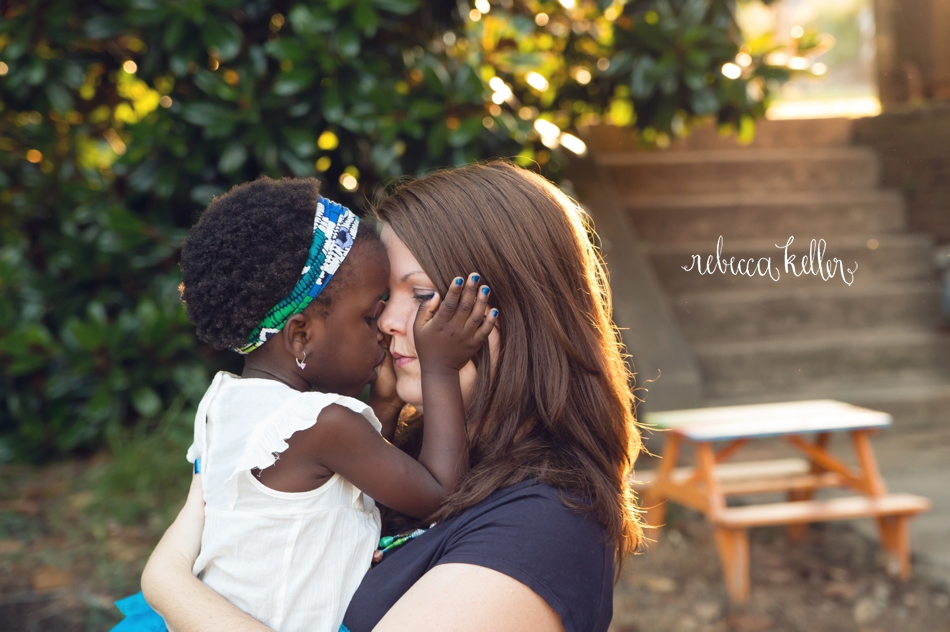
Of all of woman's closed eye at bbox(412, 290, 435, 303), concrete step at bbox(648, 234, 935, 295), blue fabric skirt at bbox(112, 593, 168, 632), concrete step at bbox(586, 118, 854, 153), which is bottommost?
concrete step at bbox(648, 234, 935, 295)

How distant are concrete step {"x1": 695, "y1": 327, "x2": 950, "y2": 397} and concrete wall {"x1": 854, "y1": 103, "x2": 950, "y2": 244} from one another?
3.33ft

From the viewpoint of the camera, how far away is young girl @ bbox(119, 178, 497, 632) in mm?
1621

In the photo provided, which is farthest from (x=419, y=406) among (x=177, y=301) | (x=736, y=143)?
(x=736, y=143)

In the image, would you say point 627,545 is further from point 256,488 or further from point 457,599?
point 256,488

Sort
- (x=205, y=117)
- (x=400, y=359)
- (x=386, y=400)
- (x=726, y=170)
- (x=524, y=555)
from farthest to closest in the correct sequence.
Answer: (x=726, y=170) < (x=205, y=117) < (x=386, y=400) < (x=400, y=359) < (x=524, y=555)

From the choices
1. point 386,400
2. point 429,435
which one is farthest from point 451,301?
point 386,400

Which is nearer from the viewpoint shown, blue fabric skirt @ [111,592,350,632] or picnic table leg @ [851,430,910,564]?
blue fabric skirt @ [111,592,350,632]

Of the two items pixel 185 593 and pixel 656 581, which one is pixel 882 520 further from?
pixel 185 593

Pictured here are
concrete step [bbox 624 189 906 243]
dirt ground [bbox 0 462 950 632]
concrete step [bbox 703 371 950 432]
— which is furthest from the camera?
concrete step [bbox 703 371 950 432]

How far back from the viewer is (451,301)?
1648 mm

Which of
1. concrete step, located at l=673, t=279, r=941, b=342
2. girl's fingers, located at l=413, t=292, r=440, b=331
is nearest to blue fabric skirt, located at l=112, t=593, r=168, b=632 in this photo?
girl's fingers, located at l=413, t=292, r=440, b=331

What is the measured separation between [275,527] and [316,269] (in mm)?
528

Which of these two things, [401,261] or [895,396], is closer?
[401,261]

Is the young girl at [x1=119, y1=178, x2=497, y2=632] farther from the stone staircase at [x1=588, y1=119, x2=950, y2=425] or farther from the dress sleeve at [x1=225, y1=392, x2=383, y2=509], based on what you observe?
the stone staircase at [x1=588, y1=119, x2=950, y2=425]
